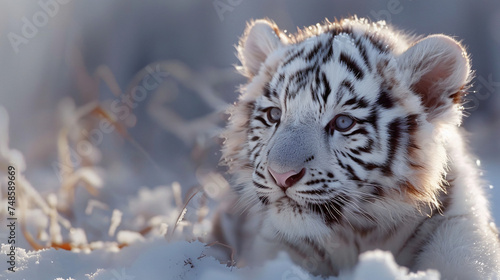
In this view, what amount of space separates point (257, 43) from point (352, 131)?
14.4 inches

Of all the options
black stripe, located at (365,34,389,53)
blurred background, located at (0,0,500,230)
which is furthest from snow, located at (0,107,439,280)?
blurred background, located at (0,0,500,230)

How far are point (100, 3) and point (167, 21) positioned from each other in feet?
1.52

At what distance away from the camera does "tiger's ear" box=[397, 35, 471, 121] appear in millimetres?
848

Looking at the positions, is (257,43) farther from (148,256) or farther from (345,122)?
(148,256)

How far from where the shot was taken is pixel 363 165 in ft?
2.70

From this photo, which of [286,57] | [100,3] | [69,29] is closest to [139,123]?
[69,29]

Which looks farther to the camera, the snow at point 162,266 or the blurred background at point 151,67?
the blurred background at point 151,67

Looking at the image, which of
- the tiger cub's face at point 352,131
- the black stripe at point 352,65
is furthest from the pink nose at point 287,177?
the black stripe at point 352,65

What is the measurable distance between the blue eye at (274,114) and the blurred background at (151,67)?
1.03 m

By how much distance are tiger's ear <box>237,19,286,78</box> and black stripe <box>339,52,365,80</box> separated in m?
0.21

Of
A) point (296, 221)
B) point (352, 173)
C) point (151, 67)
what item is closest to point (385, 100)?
point (352, 173)

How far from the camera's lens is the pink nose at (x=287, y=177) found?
754 mm

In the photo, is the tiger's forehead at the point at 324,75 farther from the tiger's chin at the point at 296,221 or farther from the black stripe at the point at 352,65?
the tiger's chin at the point at 296,221

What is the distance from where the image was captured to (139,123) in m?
2.89
